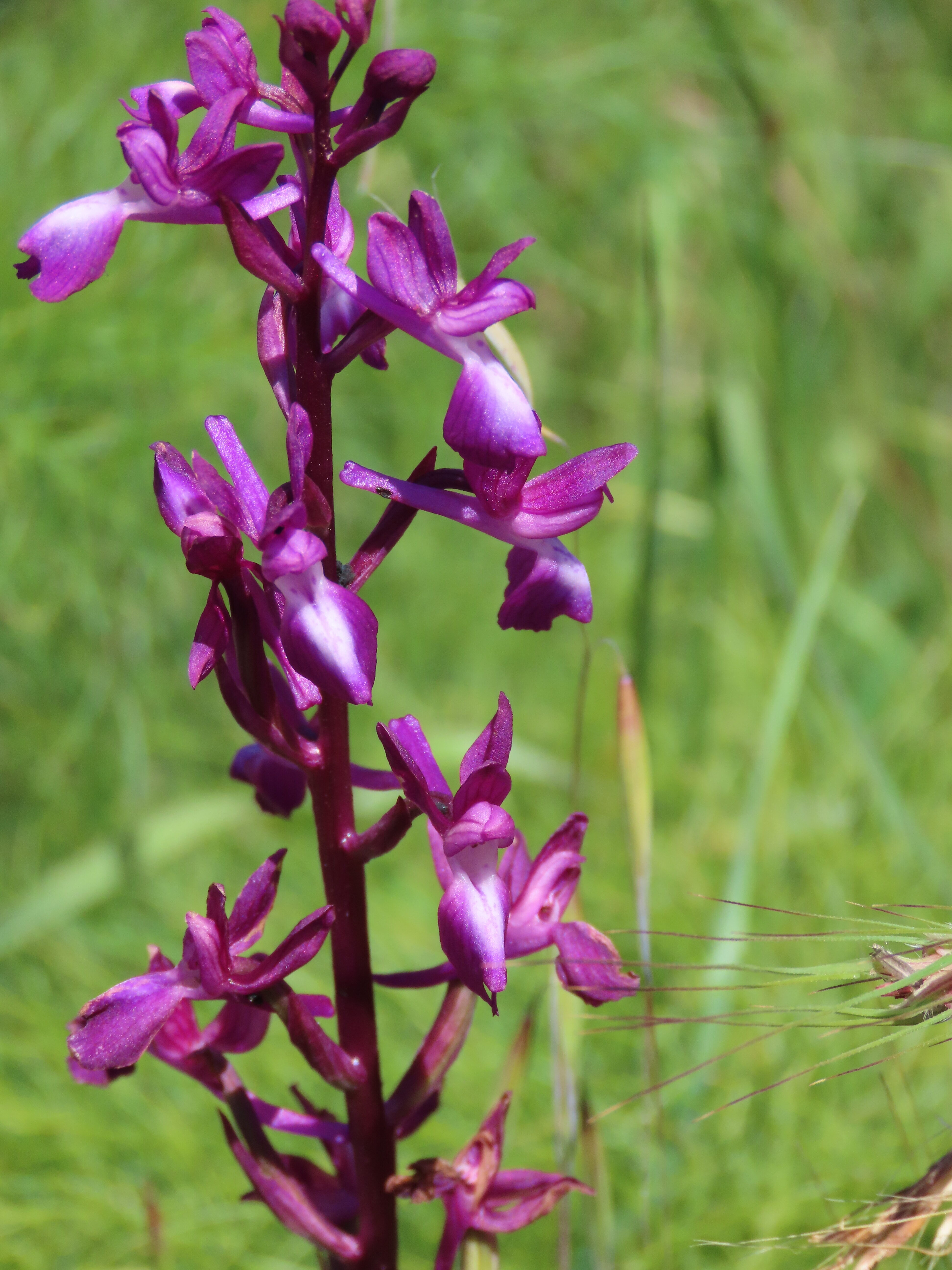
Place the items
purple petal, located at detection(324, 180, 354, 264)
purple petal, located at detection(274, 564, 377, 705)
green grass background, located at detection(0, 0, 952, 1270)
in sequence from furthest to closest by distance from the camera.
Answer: green grass background, located at detection(0, 0, 952, 1270)
purple petal, located at detection(324, 180, 354, 264)
purple petal, located at detection(274, 564, 377, 705)

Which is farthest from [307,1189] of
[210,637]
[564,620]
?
[564,620]

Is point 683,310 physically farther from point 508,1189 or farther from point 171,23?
point 508,1189

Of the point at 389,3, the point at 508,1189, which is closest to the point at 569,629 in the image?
the point at 389,3

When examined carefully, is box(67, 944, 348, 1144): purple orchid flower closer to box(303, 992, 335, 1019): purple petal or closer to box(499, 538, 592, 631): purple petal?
box(303, 992, 335, 1019): purple petal

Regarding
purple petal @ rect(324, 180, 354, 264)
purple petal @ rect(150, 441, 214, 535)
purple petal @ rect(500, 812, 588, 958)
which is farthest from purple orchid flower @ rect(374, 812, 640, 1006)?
purple petal @ rect(324, 180, 354, 264)

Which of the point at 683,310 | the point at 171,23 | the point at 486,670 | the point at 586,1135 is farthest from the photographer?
the point at 683,310

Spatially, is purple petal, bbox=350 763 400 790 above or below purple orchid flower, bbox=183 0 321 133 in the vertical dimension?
below

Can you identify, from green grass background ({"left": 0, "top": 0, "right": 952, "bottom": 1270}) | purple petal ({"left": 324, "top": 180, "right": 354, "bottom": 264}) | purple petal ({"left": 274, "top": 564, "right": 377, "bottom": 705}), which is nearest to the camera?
purple petal ({"left": 274, "top": 564, "right": 377, "bottom": 705})

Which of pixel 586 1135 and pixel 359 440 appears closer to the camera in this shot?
pixel 586 1135
